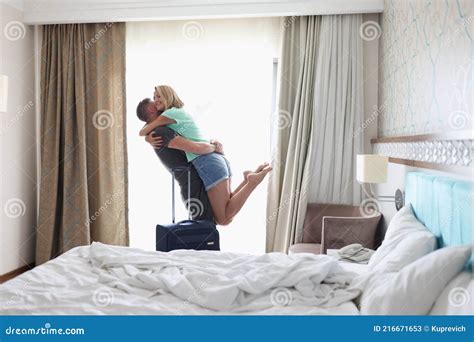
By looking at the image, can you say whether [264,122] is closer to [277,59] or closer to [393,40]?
[277,59]

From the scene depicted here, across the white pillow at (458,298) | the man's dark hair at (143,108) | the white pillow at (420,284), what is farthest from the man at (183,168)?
the white pillow at (458,298)

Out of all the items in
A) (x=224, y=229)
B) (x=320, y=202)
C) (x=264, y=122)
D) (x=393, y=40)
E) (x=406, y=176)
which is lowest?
(x=224, y=229)

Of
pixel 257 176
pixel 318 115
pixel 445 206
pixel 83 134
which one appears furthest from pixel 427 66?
pixel 83 134

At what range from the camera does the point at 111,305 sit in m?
1.72

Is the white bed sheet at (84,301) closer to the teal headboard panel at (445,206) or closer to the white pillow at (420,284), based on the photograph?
the white pillow at (420,284)

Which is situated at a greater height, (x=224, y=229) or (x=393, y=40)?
(x=393, y=40)

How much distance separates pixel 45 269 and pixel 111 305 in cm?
Answer: 66

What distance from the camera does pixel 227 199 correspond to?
13.0ft

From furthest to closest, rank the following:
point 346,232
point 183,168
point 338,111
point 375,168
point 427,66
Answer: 1. point 183,168
2. point 338,111
3. point 346,232
4. point 375,168
5. point 427,66

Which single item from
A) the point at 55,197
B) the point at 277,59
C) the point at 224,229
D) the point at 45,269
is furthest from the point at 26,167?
the point at 277,59

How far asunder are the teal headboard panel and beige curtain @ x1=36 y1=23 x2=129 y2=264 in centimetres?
283

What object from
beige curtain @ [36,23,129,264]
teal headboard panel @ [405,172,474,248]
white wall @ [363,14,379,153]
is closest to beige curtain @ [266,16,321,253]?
white wall @ [363,14,379,153]

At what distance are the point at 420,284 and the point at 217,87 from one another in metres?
3.01

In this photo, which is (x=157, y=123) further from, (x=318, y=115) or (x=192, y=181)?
(x=318, y=115)
